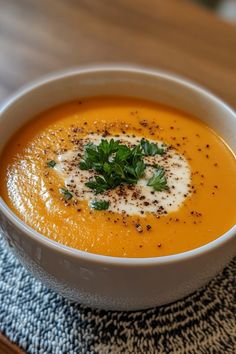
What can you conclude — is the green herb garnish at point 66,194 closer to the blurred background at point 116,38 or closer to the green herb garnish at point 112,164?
the green herb garnish at point 112,164

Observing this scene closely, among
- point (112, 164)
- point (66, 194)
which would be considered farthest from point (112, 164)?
point (66, 194)

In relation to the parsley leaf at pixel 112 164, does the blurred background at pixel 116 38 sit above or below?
above

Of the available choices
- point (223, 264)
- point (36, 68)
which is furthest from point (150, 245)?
point (36, 68)

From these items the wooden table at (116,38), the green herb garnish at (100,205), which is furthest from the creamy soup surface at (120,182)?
the wooden table at (116,38)

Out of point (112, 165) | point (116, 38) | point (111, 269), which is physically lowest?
point (111, 269)

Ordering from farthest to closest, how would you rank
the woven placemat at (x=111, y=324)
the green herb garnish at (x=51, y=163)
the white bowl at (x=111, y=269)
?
the green herb garnish at (x=51, y=163), the woven placemat at (x=111, y=324), the white bowl at (x=111, y=269)

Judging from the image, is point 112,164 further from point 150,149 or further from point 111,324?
point 111,324

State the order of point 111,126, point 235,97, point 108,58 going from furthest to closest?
1. point 108,58
2. point 235,97
3. point 111,126

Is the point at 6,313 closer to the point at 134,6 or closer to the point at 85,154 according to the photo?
the point at 85,154
